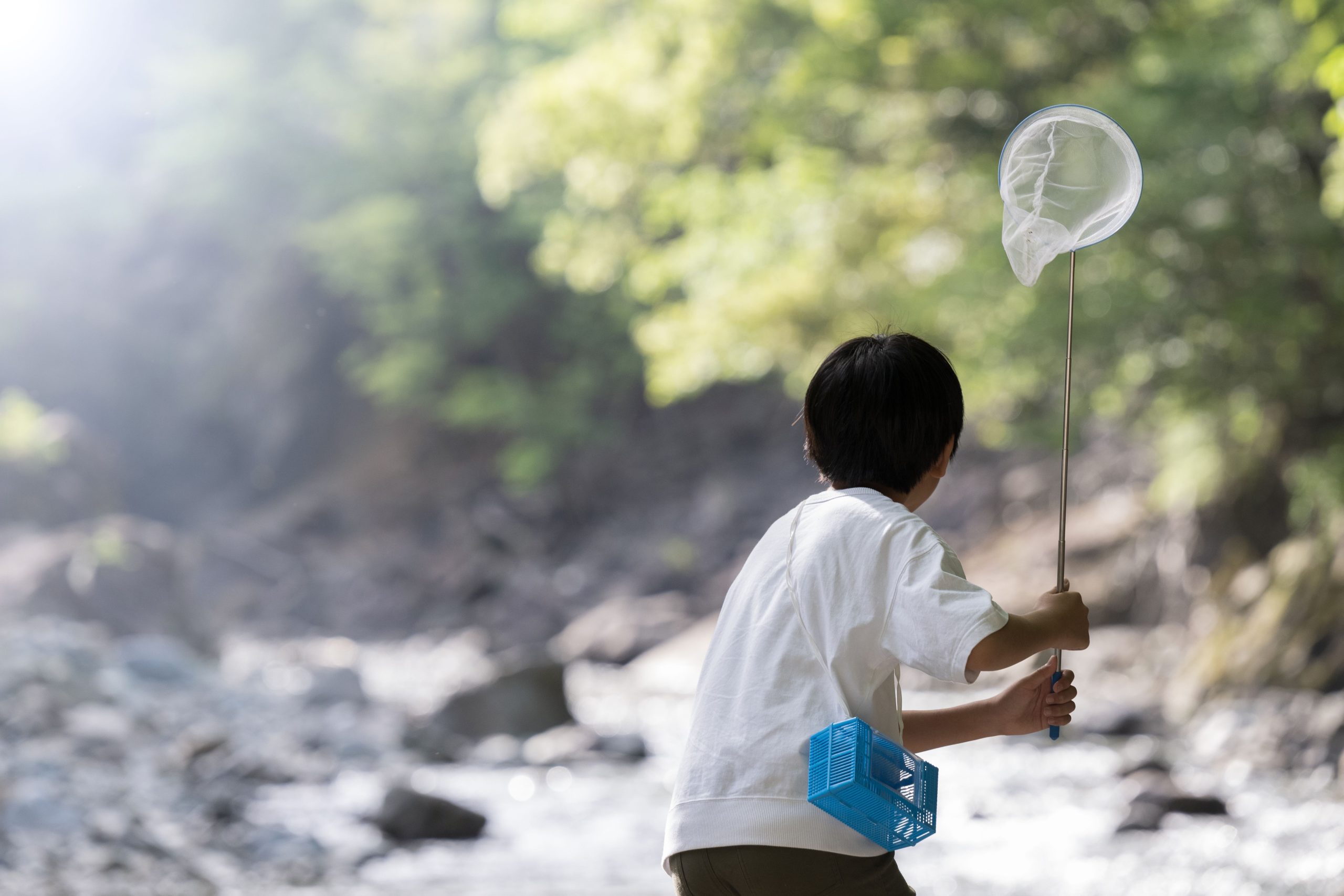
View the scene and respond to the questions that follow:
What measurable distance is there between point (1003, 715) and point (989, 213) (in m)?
6.67

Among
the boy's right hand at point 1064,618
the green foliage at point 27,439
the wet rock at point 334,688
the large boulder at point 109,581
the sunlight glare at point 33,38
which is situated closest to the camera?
the boy's right hand at point 1064,618

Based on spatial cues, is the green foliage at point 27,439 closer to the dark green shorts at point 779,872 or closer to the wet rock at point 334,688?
the wet rock at point 334,688

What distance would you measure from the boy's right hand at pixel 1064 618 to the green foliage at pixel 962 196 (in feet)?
16.7

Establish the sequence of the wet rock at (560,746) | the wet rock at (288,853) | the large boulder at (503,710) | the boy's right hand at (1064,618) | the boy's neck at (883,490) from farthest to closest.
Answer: the large boulder at (503,710) < the wet rock at (560,746) < the wet rock at (288,853) < the boy's neck at (883,490) < the boy's right hand at (1064,618)

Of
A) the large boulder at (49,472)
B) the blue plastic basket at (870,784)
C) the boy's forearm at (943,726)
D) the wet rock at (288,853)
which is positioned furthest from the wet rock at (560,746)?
the large boulder at (49,472)

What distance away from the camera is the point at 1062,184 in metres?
1.56

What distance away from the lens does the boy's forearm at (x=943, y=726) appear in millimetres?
1504

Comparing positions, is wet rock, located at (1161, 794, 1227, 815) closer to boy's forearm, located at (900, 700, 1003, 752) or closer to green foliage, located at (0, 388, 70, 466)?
boy's forearm, located at (900, 700, 1003, 752)

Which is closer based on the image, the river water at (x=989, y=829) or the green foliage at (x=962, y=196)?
the river water at (x=989, y=829)

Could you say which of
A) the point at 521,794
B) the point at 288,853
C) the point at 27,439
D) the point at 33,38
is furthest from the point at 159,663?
the point at 33,38

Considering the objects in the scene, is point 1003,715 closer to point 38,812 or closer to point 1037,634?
point 1037,634

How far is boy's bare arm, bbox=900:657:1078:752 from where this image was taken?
1421mm

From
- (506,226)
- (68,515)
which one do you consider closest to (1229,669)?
(68,515)

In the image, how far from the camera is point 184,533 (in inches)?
766
